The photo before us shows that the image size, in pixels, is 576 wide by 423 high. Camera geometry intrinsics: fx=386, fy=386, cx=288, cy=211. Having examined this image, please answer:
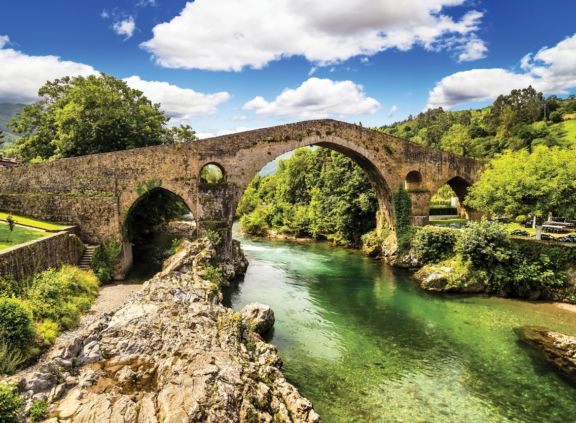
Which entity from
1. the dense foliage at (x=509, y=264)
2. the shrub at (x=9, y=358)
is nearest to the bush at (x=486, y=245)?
the dense foliage at (x=509, y=264)

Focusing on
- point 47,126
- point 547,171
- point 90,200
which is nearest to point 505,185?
point 547,171

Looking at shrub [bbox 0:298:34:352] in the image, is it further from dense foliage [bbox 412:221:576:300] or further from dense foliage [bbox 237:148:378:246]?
dense foliage [bbox 237:148:378:246]

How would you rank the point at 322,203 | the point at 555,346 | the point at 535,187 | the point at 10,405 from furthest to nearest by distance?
1. the point at 322,203
2. the point at 535,187
3. the point at 555,346
4. the point at 10,405

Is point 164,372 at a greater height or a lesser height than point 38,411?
greater

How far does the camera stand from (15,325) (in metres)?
10.0

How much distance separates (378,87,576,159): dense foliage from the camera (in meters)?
47.0

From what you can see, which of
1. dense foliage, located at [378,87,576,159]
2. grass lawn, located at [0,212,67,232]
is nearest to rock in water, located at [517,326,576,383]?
grass lawn, located at [0,212,67,232]

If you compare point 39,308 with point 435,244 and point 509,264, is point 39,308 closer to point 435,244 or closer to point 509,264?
point 435,244

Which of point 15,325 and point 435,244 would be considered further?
point 435,244

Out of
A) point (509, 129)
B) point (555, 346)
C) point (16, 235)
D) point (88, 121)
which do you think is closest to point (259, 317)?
point (16, 235)

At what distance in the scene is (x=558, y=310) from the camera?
59.2 feet

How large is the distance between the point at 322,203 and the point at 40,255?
26.4 metres

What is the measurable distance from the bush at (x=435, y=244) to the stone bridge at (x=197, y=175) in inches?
148

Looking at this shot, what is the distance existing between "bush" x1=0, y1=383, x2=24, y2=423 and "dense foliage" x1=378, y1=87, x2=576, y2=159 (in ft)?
142
